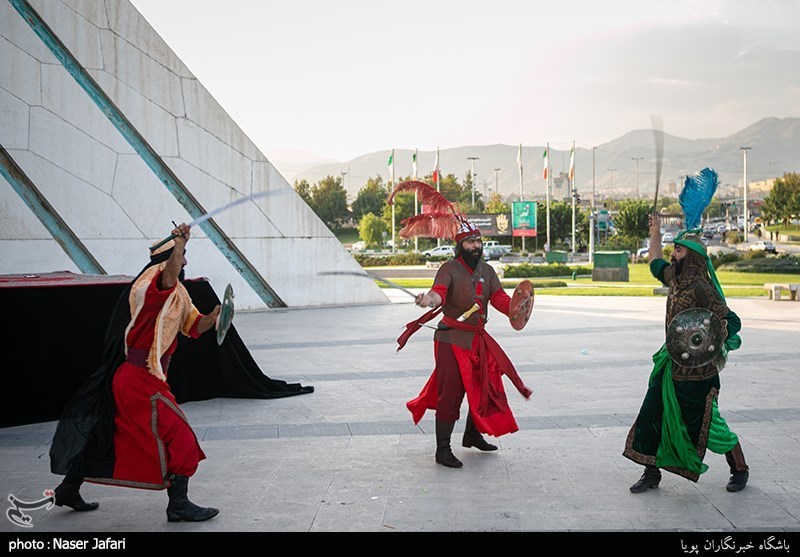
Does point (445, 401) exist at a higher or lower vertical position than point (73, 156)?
lower

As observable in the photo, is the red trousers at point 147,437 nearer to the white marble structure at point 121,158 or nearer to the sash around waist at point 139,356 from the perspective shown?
the sash around waist at point 139,356

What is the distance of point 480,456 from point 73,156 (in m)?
12.3

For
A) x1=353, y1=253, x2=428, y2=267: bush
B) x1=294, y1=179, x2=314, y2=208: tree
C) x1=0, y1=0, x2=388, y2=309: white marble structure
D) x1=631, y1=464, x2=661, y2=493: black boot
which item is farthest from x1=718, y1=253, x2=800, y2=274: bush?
x1=294, y1=179, x2=314, y2=208: tree

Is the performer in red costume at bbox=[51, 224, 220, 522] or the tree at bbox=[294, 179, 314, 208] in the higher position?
the tree at bbox=[294, 179, 314, 208]

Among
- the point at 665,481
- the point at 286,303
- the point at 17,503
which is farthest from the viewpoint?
the point at 286,303

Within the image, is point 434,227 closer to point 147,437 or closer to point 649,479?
point 649,479

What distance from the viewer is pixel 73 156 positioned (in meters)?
16.5

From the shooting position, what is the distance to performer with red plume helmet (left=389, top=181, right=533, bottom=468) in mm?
6637

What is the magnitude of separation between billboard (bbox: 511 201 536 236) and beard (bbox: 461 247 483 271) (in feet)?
195

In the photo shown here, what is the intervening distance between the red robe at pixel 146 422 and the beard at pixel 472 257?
2.54 metres

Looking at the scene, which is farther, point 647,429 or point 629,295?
point 629,295

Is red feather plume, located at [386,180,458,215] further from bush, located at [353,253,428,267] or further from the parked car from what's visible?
the parked car

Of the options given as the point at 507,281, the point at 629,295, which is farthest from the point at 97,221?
the point at 507,281
